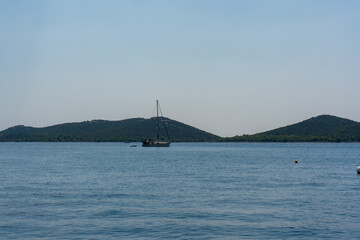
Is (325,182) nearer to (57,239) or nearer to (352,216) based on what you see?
(352,216)

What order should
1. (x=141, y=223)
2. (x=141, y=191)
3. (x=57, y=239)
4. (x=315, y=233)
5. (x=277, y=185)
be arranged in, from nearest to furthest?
(x=57, y=239) < (x=315, y=233) < (x=141, y=223) < (x=141, y=191) < (x=277, y=185)

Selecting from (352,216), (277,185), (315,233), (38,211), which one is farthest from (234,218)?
(277,185)

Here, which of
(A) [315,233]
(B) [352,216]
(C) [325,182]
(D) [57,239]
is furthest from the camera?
(C) [325,182]

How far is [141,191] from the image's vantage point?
128ft

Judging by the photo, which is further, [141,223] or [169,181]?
[169,181]

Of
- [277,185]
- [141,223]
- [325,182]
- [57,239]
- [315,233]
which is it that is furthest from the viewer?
[325,182]

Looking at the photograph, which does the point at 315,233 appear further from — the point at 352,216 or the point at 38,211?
the point at 38,211

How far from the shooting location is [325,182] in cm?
4831

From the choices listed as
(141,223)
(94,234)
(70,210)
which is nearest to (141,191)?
(70,210)

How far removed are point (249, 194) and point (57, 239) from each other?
63.7 feet

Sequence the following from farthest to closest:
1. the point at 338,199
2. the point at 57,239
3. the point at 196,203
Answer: the point at 338,199
the point at 196,203
the point at 57,239

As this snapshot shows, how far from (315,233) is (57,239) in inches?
532

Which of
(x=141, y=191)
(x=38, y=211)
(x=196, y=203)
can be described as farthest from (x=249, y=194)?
(x=38, y=211)

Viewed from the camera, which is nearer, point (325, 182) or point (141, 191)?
point (141, 191)
